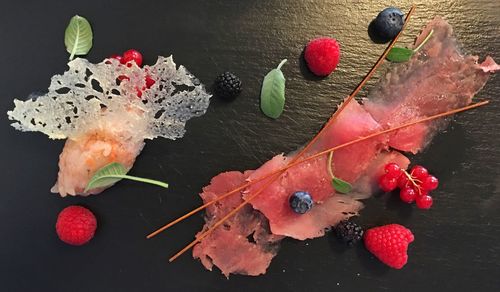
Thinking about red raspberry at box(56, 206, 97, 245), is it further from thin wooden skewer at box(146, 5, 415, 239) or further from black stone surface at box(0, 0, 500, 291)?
thin wooden skewer at box(146, 5, 415, 239)

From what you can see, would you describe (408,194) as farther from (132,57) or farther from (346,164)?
(132,57)

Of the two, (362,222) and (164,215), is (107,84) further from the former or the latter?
(362,222)

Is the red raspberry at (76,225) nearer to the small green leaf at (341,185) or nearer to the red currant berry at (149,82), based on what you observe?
the red currant berry at (149,82)

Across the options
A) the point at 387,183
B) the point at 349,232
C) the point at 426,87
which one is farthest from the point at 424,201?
the point at 426,87

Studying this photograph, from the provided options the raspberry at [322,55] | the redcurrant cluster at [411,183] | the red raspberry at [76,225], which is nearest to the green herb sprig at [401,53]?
the raspberry at [322,55]

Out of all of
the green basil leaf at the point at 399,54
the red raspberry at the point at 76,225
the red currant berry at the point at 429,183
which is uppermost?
the green basil leaf at the point at 399,54

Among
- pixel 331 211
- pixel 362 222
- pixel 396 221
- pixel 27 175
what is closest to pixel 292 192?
pixel 331 211
